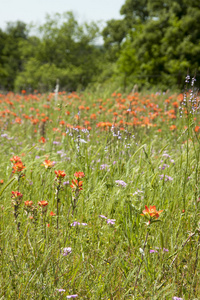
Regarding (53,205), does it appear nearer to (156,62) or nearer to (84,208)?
(84,208)

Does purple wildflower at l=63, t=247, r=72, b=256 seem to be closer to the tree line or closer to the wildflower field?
the wildflower field

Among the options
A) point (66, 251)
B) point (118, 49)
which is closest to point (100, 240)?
point (66, 251)

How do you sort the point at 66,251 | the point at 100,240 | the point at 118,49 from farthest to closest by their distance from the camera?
1. the point at 118,49
2. the point at 100,240
3. the point at 66,251

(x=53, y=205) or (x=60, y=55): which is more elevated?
(x=60, y=55)

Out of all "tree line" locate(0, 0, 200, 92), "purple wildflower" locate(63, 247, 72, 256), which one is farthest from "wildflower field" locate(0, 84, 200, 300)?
"tree line" locate(0, 0, 200, 92)

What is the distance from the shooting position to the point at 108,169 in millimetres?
2598

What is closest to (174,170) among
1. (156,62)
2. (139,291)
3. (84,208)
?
(84,208)

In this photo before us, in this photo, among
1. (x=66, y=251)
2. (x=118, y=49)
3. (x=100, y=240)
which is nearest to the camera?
(x=66, y=251)

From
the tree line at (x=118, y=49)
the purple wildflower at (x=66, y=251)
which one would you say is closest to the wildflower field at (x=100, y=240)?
the purple wildflower at (x=66, y=251)

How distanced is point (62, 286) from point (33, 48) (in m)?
33.3

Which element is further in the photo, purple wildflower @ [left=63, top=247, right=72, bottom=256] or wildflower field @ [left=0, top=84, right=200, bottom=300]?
purple wildflower @ [left=63, top=247, right=72, bottom=256]

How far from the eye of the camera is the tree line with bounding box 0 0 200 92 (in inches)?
640

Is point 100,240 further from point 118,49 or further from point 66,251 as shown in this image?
point 118,49

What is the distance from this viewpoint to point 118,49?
31.6m
